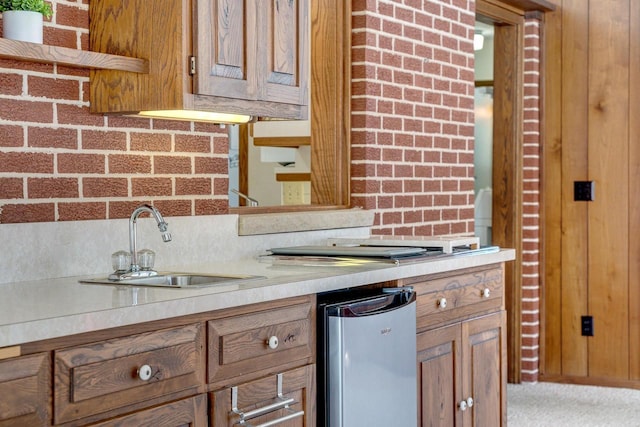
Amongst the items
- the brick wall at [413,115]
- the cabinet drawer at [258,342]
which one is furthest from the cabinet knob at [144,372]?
the brick wall at [413,115]

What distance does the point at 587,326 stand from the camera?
5168mm

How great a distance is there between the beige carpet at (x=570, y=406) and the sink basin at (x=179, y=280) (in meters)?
2.28

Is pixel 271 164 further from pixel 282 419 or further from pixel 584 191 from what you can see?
pixel 584 191

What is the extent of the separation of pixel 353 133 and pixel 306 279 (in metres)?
1.34

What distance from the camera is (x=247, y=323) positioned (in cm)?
224

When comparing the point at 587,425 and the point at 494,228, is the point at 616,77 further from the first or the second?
the point at 587,425

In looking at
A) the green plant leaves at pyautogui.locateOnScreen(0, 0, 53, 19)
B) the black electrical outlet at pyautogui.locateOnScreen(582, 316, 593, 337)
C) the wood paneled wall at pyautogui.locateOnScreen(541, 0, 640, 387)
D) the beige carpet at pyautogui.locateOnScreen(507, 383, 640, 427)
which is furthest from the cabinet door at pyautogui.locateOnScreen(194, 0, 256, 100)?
the black electrical outlet at pyautogui.locateOnScreen(582, 316, 593, 337)

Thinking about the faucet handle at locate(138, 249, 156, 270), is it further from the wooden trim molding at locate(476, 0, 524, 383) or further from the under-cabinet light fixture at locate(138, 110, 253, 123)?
the wooden trim molding at locate(476, 0, 524, 383)

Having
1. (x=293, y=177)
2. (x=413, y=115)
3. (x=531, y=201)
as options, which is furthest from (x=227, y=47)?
(x=531, y=201)

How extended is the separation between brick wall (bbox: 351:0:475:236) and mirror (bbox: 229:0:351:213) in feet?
0.15

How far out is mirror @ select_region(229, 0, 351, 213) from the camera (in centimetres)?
364

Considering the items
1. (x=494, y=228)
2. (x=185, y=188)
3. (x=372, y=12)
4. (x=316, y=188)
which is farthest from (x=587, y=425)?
(x=185, y=188)

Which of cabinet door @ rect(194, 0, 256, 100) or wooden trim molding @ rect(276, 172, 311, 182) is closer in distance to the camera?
cabinet door @ rect(194, 0, 256, 100)

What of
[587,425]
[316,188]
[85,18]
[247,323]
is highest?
[85,18]
